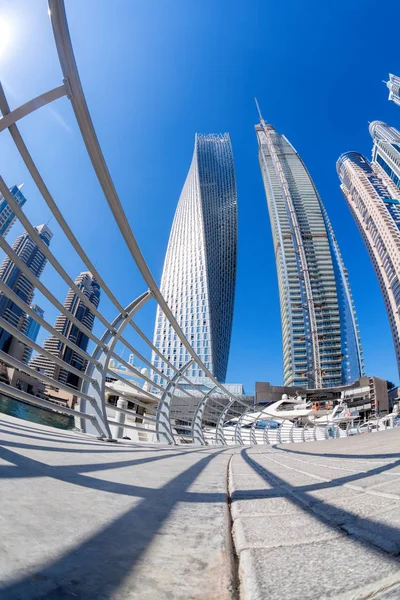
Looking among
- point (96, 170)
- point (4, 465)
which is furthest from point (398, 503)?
point (96, 170)

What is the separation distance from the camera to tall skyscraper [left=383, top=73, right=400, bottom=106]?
7038 centimetres

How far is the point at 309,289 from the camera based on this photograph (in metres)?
65.4

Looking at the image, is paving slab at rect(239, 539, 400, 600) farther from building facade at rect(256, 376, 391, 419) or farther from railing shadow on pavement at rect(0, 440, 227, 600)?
building facade at rect(256, 376, 391, 419)

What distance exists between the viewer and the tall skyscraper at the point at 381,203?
55406 millimetres

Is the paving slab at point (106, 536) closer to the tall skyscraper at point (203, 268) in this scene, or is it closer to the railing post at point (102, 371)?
the railing post at point (102, 371)

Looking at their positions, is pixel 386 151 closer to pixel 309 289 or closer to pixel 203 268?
pixel 309 289

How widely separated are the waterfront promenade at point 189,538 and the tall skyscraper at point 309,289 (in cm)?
6277

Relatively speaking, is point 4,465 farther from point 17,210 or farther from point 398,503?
point 398,503

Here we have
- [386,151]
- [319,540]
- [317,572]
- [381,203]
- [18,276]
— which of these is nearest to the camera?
[317,572]

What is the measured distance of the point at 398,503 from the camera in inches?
31.7

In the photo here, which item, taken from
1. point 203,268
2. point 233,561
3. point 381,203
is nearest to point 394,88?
point 381,203

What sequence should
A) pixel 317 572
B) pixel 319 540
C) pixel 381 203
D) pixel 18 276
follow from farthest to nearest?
1. pixel 381 203
2. pixel 18 276
3. pixel 319 540
4. pixel 317 572

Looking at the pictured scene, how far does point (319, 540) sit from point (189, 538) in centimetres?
31

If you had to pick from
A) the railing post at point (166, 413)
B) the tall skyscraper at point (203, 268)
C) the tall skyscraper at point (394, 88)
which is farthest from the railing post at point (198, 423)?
the tall skyscraper at point (394, 88)
